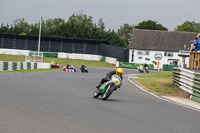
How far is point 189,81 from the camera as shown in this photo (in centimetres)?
1778

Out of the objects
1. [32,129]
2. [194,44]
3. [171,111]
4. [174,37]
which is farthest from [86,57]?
[32,129]

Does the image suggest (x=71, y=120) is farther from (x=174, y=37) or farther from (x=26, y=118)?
(x=174, y=37)

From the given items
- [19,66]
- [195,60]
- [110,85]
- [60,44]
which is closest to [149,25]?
[60,44]

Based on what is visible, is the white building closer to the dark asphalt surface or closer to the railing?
the railing

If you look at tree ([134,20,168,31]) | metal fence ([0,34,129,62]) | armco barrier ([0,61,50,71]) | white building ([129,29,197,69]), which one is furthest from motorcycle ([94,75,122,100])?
tree ([134,20,168,31])

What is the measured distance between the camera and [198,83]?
16.1 meters

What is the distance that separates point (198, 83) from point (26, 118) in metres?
9.49

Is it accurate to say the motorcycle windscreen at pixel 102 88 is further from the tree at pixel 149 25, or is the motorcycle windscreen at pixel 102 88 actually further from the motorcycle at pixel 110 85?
the tree at pixel 149 25

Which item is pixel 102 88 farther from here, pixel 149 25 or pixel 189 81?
pixel 149 25

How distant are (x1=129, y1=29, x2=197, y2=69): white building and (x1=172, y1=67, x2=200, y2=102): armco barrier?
52870 mm

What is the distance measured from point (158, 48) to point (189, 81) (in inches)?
2276

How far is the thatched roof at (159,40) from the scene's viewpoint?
246ft

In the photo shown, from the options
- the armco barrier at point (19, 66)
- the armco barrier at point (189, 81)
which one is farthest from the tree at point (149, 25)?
the armco barrier at point (189, 81)

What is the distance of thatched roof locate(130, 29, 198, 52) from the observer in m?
75.0
